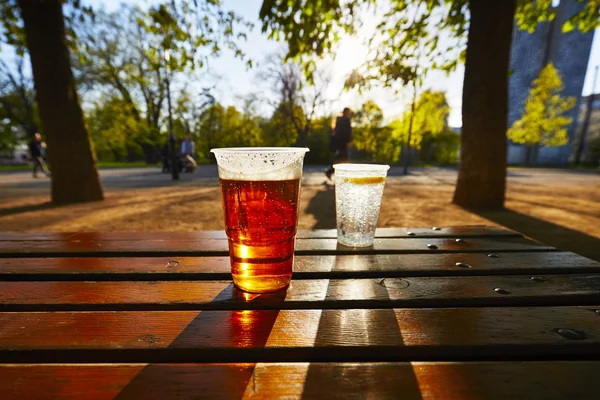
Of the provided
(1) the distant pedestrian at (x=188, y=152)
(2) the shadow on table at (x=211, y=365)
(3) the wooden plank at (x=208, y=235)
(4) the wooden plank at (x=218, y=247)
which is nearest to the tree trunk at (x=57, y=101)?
(3) the wooden plank at (x=208, y=235)

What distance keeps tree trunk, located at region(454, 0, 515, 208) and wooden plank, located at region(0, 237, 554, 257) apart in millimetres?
3680

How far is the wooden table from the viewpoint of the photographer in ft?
1.81

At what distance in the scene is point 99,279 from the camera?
3.37 feet

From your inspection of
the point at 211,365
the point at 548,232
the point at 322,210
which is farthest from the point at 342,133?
the point at 211,365

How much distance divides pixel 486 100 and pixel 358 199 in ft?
14.2

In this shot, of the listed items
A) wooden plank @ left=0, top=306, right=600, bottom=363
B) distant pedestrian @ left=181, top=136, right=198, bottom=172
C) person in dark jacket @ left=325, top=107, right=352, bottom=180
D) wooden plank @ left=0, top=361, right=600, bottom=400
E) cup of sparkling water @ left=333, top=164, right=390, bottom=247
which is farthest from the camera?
distant pedestrian @ left=181, top=136, right=198, bottom=172

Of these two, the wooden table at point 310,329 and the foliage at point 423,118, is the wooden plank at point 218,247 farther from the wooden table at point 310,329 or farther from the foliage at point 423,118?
the foliage at point 423,118

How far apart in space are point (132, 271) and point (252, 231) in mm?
521

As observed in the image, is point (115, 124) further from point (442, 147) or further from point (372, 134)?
point (442, 147)

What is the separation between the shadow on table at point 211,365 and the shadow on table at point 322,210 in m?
3.22

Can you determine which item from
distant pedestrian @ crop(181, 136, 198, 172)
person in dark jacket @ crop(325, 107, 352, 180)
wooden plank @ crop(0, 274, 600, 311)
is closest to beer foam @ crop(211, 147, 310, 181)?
wooden plank @ crop(0, 274, 600, 311)

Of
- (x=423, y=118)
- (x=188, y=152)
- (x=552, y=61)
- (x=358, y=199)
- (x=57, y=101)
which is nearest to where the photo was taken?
(x=358, y=199)

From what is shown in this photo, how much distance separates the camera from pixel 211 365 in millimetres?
598

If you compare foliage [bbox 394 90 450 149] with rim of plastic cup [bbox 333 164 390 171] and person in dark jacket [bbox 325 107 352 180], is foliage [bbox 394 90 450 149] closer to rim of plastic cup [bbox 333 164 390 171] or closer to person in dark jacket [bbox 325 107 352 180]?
person in dark jacket [bbox 325 107 352 180]
